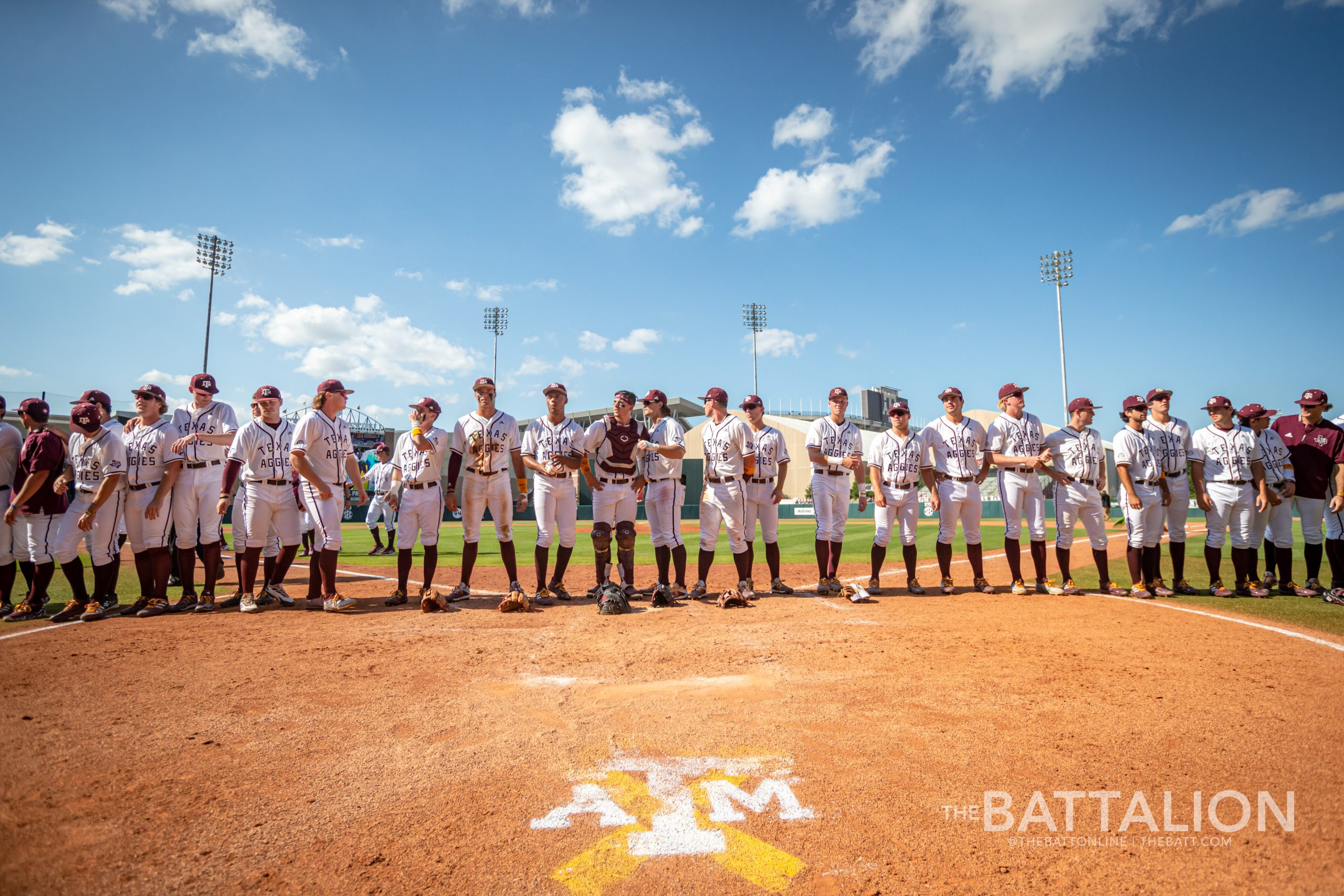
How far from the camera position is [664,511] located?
712 cm

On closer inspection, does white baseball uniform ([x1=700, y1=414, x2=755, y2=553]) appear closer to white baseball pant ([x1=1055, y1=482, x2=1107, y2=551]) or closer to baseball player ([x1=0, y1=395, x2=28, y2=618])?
white baseball pant ([x1=1055, y1=482, x2=1107, y2=551])

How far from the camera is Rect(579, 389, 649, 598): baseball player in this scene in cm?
696

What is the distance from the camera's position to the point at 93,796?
256 centimetres

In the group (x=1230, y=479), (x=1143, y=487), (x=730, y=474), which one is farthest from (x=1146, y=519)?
(x=730, y=474)

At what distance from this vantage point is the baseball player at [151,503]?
6.20 m

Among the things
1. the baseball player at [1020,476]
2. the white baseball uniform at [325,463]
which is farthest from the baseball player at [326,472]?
the baseball player at [1020,476]

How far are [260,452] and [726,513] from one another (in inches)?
185

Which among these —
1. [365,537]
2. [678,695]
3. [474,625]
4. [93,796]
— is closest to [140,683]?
[93,796]

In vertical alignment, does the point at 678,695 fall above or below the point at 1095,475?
below

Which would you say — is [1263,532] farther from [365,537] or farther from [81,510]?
[365,537]

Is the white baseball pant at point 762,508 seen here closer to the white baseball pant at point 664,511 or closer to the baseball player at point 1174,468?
the white baseball pant at point 664,511

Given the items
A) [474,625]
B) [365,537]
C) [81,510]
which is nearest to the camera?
[474,625]

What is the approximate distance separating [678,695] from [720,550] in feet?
32.9

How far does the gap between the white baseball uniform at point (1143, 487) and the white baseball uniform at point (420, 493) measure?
22.3 ft
